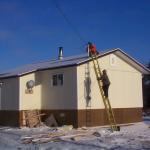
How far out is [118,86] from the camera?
2467cm

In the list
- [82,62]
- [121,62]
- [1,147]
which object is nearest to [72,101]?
[82,62]

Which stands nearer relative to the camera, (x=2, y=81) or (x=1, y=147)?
(x=1, y=147)

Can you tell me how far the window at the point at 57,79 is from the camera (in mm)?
23406

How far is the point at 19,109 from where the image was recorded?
77.0 feet

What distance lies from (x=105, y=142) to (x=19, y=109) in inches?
336

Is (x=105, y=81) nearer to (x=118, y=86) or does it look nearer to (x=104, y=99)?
(x=104, y=99)

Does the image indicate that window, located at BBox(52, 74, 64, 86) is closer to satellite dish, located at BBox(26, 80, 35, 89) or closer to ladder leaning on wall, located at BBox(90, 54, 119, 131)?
satellite dish, located at BBox(26, 80, 35, 89)

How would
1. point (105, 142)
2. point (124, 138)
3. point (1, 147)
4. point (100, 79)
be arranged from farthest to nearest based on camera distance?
point (100, 79) → point (124, 138) → point (105, 142) → point (1, 147)

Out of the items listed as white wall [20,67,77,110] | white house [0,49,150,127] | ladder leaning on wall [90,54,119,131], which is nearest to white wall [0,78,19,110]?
white house [0,49,150,127]

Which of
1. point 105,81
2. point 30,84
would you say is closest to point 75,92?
point 105,81

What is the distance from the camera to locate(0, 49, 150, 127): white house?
22406mm

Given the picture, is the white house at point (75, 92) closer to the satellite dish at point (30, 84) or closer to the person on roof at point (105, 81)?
the satellite dish at point (30, 84)

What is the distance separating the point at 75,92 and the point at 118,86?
367cm

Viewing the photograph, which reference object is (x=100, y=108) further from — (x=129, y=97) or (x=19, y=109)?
(x=19, y=109)
